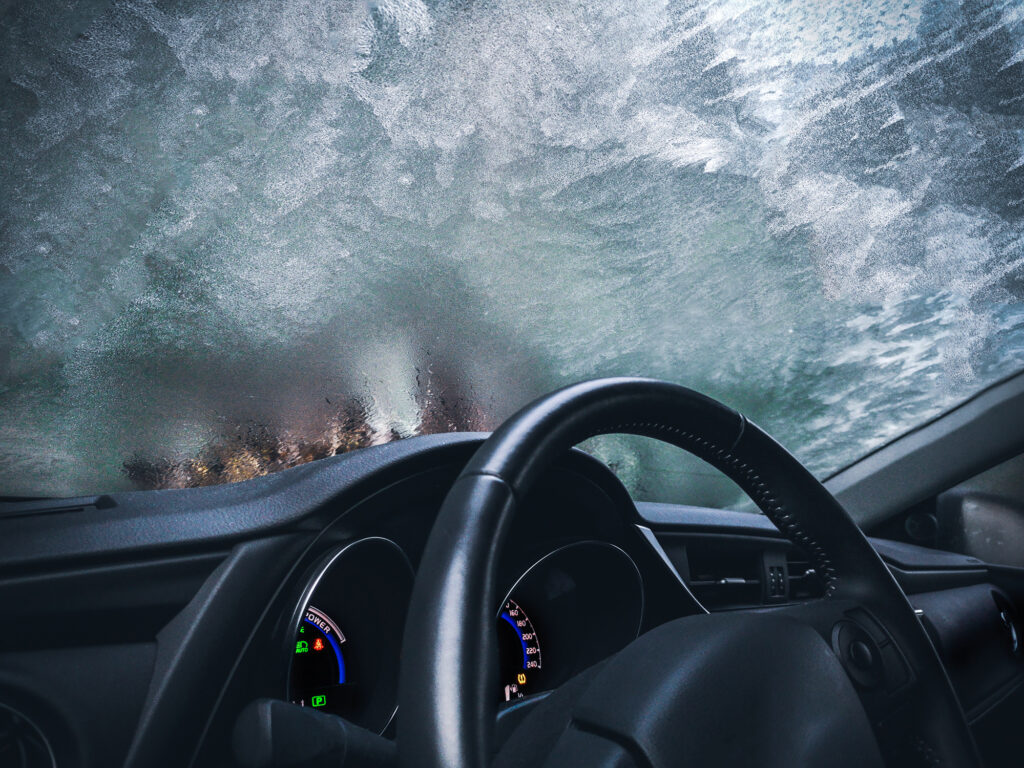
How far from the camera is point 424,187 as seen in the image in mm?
1742

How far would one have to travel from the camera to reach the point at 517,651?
1.25 meters

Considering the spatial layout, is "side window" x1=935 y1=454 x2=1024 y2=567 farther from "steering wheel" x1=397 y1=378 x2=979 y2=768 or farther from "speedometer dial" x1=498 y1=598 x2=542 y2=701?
"speedometer dial" x1=498 y1=598 x2=542 y2=701

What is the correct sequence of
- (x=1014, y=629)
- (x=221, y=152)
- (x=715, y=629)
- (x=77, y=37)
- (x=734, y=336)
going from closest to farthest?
(x=715, y=629) → (x=77, y=37) → (x=221, y=152) → (x=1014, y=629) → (x=734, y=336)

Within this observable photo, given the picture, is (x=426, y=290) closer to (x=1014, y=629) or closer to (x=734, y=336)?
(x=734, y=336)

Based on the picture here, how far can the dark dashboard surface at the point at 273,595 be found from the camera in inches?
34.4

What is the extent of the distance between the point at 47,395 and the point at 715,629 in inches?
65.4

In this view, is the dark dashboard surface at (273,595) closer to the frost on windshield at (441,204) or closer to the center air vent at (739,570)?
the center air vent at (739,570)

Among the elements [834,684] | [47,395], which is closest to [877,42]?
[834,684]

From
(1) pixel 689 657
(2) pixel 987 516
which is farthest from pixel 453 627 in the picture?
(2) pixel 987 516

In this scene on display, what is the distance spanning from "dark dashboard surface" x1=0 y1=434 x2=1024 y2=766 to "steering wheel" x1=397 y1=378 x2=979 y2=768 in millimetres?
50

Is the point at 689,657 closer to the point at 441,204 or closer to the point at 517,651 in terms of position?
the point at 517,651

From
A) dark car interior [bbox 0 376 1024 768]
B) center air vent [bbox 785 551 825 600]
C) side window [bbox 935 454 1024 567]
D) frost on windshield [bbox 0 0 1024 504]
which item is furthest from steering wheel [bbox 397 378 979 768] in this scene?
side window [bbox 935 454 1024 567]

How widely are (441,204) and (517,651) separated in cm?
112

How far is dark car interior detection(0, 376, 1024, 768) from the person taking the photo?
590mm
